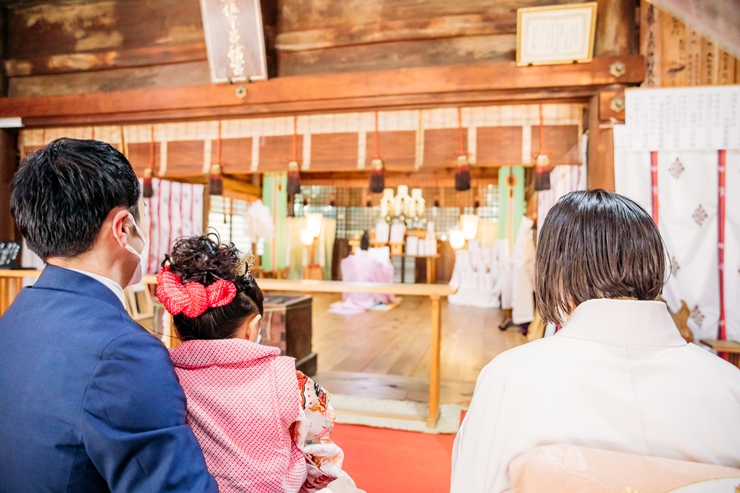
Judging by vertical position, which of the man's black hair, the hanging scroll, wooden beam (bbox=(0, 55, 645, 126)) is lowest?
the man's black hair

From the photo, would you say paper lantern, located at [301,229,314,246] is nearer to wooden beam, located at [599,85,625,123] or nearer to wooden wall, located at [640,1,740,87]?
wooden beam, located at [599,85,625,123]

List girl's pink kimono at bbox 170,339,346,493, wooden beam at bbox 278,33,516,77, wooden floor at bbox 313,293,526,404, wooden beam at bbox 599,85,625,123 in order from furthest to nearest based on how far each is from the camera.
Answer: wooden floor at bbox 313,293,526,404
wooden beam at bbox 278,33,516,77
wooden beam at bbox 599,85,625,123
girl's pink kimono at bbox 170,339,346,493

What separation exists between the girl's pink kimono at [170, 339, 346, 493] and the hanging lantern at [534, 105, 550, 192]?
300cm

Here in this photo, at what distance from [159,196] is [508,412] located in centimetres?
599

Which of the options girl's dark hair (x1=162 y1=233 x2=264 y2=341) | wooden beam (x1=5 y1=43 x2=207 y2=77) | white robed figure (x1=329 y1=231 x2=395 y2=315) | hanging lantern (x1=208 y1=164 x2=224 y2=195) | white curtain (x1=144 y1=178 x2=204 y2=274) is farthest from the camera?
white robed figure (x1=329 y1=231 x2=395 y2=315)

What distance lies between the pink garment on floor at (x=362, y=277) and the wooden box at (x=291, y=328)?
4.58 meters

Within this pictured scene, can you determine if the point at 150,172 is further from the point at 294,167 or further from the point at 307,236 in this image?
the point at 307,236

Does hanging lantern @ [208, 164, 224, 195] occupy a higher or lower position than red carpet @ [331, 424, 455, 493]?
higher

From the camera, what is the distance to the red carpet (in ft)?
8.27

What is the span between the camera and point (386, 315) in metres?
8.57

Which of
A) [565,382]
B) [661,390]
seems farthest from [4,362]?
[661,390]

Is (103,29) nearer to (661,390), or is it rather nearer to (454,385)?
(454,385)

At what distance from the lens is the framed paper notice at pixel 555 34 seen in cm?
321

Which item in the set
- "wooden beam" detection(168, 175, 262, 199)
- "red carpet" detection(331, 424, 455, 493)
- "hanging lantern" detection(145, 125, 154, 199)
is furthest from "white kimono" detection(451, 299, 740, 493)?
"wooden beam" detection(168, 175, 262, 199)
